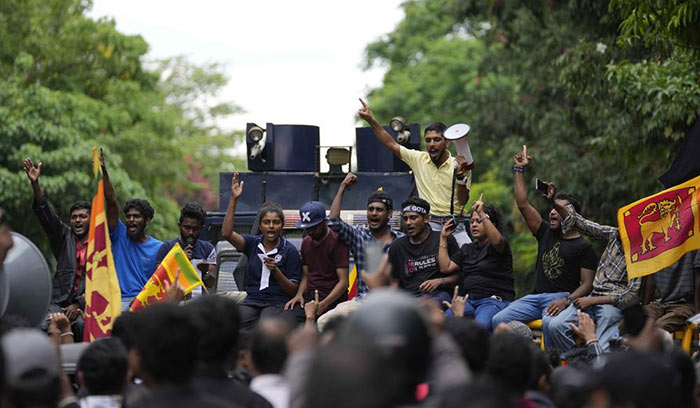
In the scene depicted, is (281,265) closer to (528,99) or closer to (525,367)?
(525,367)

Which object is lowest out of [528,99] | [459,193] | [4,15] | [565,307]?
[565,307]

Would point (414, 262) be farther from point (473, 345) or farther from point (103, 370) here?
point (103, 370)

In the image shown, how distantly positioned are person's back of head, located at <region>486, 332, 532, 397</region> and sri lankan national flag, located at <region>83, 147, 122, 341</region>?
3810 millimetres

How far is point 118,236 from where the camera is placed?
34.8 feet

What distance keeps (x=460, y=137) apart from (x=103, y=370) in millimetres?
5876

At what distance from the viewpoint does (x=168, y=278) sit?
9375mm

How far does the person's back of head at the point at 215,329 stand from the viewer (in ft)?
17.5

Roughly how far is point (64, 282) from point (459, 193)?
13.0ft

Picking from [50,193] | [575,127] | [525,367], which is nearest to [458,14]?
[575,127]

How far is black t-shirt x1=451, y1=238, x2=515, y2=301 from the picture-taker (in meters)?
10.5

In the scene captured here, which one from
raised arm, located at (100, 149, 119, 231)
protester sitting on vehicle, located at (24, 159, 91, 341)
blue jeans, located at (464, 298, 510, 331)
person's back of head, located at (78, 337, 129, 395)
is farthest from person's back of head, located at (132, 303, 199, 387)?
protester sitting on vehicle, located at (24, 159, 91, 341)

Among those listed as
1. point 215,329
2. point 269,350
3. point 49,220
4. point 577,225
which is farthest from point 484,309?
point 215,329

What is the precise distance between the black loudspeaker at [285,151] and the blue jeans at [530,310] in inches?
171

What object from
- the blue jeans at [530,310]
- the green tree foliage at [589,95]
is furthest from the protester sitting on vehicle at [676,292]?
the green tree foliage at [589,95]
